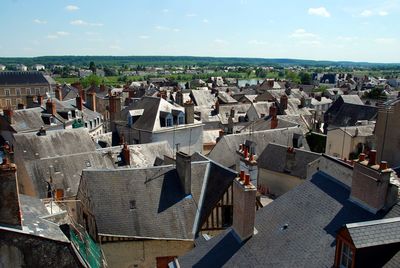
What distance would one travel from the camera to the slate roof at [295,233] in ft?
30.4

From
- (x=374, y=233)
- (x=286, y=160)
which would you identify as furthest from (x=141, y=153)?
(x=374, y=233)

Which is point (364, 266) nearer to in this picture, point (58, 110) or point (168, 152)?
point (168, 152)

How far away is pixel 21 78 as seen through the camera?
278 feet

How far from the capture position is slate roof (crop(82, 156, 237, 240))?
15.6m

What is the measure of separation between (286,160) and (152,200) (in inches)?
427

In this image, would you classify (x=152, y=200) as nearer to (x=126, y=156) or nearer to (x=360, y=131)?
(x=126, y=156)

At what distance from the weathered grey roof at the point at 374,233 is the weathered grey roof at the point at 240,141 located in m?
18.9

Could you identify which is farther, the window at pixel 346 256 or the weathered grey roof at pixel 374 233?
the window at pixel 346 256

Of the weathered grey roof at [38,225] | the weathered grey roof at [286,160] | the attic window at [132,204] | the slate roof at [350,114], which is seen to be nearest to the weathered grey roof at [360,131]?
the weathered grey roof at [286,160]

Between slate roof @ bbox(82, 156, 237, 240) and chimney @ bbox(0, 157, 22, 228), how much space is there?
598cm

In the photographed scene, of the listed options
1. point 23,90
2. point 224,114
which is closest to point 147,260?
point 224,114

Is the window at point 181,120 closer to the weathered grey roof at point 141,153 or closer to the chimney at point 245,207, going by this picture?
the weathered grey roof at point 141,153

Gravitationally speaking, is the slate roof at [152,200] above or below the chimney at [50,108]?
below

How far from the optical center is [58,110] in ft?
128
